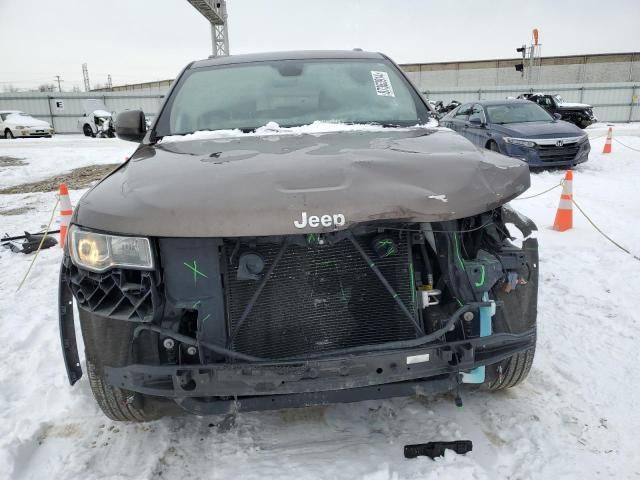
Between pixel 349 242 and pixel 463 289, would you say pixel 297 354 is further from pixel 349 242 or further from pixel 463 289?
pixel 463 289

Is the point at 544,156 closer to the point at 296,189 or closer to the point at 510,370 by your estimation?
the point at 510,370

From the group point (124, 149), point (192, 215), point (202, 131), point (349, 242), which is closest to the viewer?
point (192, 215)

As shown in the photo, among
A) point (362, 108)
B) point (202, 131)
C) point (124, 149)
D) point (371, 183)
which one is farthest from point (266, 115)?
point (124, 149)

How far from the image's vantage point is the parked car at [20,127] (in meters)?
22.3

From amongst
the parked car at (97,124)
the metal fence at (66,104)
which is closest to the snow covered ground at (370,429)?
the parked car at (97,124)

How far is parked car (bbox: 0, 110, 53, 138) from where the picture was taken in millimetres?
22281

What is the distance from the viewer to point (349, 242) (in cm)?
213

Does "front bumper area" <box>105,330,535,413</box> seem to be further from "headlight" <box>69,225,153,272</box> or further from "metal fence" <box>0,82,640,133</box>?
"metal fence" <box>0,82,640,133</box>

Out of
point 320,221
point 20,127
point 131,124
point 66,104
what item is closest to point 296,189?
point 320,221

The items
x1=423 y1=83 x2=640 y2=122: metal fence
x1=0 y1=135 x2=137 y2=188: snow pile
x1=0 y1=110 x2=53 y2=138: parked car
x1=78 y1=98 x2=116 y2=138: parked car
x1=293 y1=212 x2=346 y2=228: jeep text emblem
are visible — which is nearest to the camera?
x1=293 y1=212 x2=346 y2=228: jeep text emblem

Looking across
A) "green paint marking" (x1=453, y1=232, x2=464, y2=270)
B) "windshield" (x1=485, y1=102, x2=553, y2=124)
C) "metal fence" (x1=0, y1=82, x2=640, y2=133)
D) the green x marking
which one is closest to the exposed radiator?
the green x marking

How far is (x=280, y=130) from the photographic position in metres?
2.79

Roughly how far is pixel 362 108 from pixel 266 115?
59cm

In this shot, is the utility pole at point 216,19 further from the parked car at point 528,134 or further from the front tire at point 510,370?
the front tire at point 510,370
